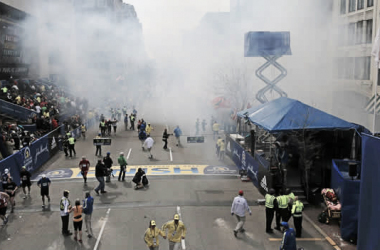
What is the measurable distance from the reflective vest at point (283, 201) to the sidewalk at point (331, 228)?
1324mm

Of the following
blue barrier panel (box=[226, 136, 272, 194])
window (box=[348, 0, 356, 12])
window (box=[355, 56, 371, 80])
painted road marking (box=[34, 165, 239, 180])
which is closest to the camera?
blue barrier panel (box=[226, 136, 272, 194])

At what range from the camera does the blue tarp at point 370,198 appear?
819 cm

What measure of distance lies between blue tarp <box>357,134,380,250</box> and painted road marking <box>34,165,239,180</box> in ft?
26.3

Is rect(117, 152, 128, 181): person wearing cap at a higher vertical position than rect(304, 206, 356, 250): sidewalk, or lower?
higher

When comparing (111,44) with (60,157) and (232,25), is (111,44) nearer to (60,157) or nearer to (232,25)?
(232,25)

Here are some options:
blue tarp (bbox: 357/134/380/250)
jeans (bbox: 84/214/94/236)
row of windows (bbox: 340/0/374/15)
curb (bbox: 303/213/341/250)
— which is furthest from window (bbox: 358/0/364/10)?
jeans (bbox: 84/214/94/236)

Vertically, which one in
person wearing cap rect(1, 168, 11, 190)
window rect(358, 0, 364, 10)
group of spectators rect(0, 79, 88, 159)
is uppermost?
window rect(358, 0, 364, 10)

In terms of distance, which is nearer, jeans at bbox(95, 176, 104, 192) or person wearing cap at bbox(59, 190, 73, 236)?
person wearing cap at bbox(59, 190, 73, 236)

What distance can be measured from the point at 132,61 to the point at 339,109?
83.9 ft

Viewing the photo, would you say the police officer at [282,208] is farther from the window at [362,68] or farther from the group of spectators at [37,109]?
the window at [362,68]

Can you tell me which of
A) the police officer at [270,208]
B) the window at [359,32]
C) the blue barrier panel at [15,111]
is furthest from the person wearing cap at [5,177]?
the window at [359,32]

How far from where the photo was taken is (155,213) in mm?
11781

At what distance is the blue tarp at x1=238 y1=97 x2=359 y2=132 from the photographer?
13383 mm

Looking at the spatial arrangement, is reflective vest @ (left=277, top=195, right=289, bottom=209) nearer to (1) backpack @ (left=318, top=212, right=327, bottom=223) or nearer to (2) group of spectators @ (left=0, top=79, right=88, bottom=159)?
(1) backpack @ (left=318, top=212, right=327, bottom=223)
